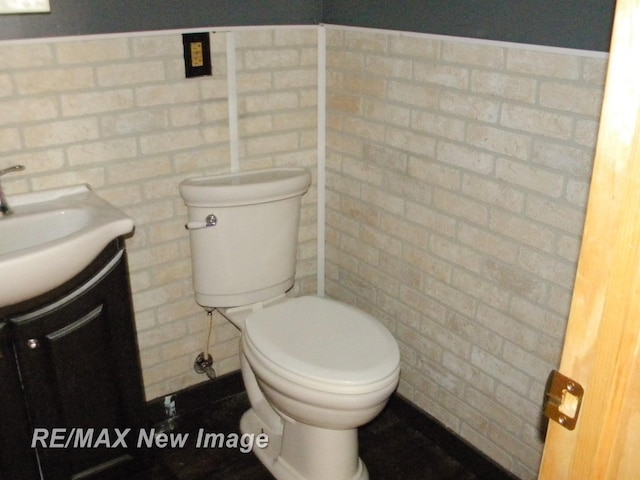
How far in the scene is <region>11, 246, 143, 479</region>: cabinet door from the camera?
1.69m

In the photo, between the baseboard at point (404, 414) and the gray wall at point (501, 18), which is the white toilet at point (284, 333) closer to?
the baseboard at point (404, 414)

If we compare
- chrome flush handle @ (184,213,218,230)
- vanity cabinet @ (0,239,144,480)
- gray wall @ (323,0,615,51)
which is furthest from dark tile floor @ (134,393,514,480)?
gray wall @ (323,0,615,51)

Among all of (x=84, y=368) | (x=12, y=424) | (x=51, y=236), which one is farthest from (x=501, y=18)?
(x=12, y=424)

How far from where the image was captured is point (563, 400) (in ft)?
2.71

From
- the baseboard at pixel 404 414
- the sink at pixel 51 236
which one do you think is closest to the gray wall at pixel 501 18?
the sink at pixel 51 236

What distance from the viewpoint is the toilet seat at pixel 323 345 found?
178 cm

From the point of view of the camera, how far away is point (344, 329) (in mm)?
1985

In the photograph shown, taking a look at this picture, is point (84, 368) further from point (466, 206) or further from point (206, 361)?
point (466, 206)

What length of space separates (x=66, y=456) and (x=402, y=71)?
150 centimetres

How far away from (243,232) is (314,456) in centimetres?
74

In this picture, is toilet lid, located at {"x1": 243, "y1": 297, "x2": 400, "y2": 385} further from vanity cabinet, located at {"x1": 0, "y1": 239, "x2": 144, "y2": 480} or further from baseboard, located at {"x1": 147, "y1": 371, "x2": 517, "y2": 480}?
baseboard, located at {"x1": 147, "y1": 371, "x2": 517, "y2": 480}

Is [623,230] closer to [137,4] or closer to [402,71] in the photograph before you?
[402,71]

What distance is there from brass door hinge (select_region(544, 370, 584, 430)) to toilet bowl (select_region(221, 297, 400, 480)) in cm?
95

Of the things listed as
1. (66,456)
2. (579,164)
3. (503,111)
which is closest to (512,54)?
(503,111)
